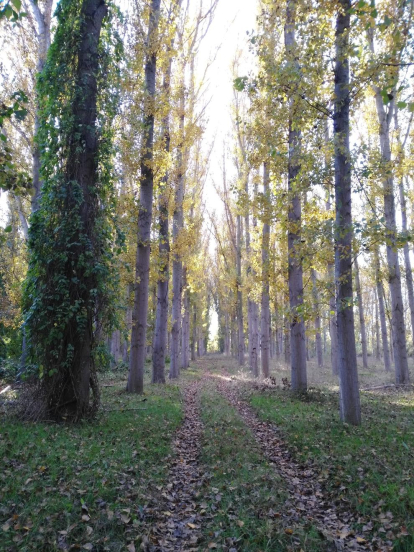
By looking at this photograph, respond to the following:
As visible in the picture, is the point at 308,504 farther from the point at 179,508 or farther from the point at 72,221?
the point at 72,221

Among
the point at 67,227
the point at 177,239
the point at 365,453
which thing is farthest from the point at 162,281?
the point at 365,453

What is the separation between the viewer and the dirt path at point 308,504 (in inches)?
157

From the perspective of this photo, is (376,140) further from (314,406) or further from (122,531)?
(122,531)

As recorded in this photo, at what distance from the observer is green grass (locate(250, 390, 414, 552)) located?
4.32 metres

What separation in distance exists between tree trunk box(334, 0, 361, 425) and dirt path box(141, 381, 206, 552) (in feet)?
10.4

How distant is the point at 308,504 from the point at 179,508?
1605 mm

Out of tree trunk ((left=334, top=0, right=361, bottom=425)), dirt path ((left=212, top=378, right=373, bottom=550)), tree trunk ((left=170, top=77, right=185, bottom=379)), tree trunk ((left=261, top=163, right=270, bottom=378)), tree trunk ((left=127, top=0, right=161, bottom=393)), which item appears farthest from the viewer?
tree trunk ((left=170, top=77, right=185, bottom=379))

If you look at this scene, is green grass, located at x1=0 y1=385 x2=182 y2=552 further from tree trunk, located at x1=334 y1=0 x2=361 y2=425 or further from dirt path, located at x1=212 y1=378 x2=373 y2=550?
tree trunk, located at x1=334 y1=0 x2=361 y2=425

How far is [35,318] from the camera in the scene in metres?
7.59

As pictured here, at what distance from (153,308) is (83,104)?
18106 mm

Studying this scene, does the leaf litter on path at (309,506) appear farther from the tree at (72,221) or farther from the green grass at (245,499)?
the tree at (72,221)

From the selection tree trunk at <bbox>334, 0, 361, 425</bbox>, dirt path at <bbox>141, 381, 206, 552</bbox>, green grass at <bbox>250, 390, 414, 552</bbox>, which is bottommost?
dirt path at <bbox>141, 381, 206, 552</bbox>

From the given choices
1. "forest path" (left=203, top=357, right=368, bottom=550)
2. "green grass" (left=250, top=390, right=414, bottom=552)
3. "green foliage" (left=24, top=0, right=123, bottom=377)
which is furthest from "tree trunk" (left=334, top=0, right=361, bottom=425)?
"green foliage" (left=24, top=0, right=123, bottom=377)

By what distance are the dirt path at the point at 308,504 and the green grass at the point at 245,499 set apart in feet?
0.43
